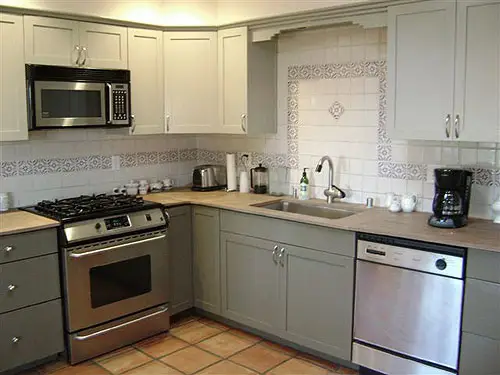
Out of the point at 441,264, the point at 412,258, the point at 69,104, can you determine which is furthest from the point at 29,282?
the point at 441,264

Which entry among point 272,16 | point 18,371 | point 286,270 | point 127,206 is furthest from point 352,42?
point 18,371

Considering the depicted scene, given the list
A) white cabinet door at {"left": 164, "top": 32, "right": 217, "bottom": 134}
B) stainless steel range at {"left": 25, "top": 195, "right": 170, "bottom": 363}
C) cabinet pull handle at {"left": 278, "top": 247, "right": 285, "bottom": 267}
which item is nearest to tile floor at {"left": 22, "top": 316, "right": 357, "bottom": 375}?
stainless steel range at {"left": 25, "top": 195, "right": 170, "bottom": 363}

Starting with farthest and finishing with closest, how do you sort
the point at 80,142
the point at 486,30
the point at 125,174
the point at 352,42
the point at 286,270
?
1. the point at 125,174
2. the point at 80,142
3. the point at 352,42
4. the point at 286,270
5. the point at 486,30

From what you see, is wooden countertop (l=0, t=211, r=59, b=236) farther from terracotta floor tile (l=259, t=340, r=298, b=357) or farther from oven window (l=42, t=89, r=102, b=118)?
terracotta floor tile (l=259, t=340, r=298, b=357)

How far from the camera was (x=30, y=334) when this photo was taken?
3512 millimetres

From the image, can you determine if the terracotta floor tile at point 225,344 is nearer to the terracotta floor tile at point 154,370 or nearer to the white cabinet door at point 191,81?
the terracotta floor tile at point 154,370

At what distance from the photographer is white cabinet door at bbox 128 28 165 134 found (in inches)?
170

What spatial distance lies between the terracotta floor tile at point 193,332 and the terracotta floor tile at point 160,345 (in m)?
0.06

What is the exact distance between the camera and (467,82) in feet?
10.5

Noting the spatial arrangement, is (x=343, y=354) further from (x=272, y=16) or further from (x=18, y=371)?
(x=272, y=16)

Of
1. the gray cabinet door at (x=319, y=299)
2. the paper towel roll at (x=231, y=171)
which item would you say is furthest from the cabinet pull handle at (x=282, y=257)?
the paper towel roll at (x=231, y=171)

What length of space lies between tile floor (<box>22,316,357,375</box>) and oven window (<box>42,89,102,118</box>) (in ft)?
5.44

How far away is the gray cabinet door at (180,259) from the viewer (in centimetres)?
427

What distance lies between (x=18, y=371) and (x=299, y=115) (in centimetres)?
264
